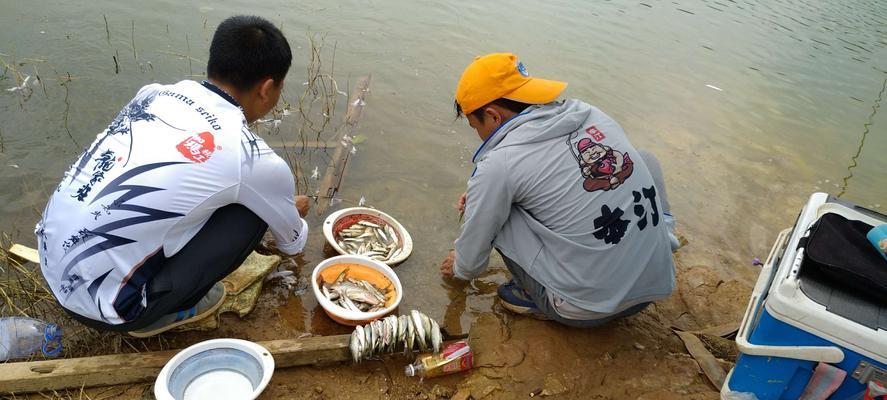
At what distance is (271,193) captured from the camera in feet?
9.96

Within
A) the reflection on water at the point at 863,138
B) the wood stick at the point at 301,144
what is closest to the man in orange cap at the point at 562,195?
the wood stick at the point at 301,144

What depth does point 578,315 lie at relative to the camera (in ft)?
11.4

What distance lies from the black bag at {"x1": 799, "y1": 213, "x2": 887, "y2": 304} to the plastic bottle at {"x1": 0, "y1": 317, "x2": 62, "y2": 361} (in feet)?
13.3

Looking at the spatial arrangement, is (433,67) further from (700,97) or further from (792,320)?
(792,320)

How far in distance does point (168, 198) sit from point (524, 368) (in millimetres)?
2299

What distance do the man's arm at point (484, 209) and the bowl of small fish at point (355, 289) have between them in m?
0.63

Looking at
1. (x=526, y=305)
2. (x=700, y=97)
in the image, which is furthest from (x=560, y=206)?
(x=700, y=97)

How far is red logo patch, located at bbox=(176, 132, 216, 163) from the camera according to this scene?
2.64 m

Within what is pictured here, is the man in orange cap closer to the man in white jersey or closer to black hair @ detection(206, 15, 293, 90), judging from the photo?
black hair @ detection(206, 15, 293, 90)

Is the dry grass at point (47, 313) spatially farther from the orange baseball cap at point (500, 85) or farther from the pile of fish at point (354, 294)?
the orange baseball cap at point (500, 85)

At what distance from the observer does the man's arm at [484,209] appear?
3.19 m

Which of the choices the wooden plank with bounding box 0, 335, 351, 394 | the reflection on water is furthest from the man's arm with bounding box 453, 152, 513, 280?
the reflection on water

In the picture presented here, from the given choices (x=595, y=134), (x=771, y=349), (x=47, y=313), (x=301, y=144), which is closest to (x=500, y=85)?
(x=595, y=134)

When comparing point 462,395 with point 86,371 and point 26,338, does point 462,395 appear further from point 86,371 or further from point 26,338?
point 26,338
